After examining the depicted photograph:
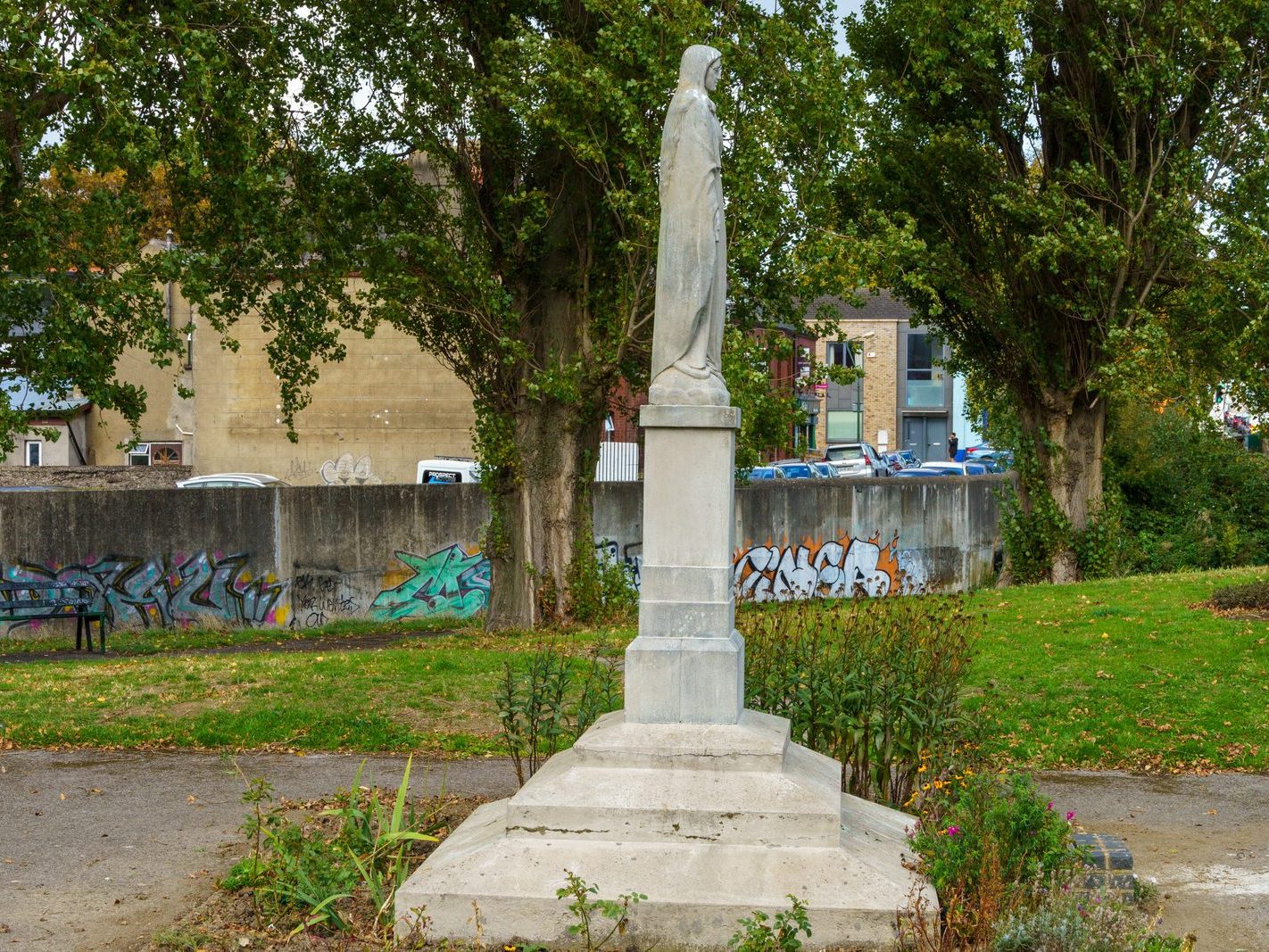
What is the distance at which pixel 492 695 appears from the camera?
12516 mm

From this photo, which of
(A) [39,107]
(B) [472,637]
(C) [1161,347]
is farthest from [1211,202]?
(A) [39,107]

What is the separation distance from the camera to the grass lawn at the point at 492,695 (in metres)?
11.1

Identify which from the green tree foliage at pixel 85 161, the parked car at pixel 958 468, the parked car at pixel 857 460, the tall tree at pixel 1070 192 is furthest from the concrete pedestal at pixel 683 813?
the parked car at pixel 857 460

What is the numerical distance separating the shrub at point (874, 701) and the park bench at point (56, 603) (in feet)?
41.7

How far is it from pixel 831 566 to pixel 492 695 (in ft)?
46.1

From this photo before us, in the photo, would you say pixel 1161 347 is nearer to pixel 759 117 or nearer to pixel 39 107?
pixel 759 117

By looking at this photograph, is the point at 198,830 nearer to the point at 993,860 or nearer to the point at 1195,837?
the point at 993,860

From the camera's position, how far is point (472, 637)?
60.7ft

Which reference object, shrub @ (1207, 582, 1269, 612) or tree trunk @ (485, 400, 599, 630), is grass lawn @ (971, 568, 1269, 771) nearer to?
shrub @ (1207, 582, 1269, 612)

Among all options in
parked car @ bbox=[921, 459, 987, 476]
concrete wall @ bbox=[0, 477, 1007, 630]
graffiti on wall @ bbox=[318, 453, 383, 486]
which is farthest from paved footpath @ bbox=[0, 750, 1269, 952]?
parked car @ bbox=[921, 459, 987, 476]

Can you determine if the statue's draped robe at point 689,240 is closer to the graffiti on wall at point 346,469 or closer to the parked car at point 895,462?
the graffiti on wall at point 346,469

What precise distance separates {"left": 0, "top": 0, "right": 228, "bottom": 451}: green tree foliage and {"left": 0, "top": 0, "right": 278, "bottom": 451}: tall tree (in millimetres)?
16

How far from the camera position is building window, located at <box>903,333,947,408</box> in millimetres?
66938

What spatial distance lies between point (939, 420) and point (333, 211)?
178ft
